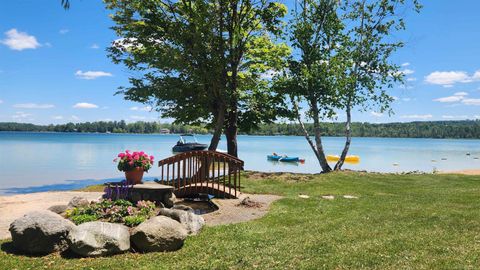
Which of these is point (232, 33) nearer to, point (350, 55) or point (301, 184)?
point (350, 55)

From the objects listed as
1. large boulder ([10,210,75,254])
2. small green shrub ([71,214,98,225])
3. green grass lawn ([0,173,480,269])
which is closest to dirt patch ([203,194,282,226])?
green grass lawn ([0,173,480,269])

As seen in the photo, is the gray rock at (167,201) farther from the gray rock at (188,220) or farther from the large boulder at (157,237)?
the large boulder at (157,237)

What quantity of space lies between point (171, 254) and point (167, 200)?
524 cm

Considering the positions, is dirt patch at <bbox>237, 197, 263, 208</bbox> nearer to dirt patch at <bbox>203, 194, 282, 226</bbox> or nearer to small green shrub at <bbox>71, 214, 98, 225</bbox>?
dirt patch at <bbox>203, 194, 282, 226</bbox>

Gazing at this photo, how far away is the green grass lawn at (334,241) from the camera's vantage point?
775 centimetres

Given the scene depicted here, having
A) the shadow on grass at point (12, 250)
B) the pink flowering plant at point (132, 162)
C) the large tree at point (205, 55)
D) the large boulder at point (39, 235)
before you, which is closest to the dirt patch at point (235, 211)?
the pink flowering plant at point (132, 162)

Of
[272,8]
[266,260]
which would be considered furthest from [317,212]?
[272,8]

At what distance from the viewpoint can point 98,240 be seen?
28.0ft

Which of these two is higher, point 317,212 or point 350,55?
point 350,55

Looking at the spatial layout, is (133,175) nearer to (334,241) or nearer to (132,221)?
(132,221)

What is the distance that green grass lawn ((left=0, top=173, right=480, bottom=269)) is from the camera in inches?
305

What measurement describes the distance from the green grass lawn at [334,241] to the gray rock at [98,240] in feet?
0.76

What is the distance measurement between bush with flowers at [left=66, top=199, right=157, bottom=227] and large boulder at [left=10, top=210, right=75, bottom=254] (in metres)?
1.12

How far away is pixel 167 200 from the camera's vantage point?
1379 centimetres
